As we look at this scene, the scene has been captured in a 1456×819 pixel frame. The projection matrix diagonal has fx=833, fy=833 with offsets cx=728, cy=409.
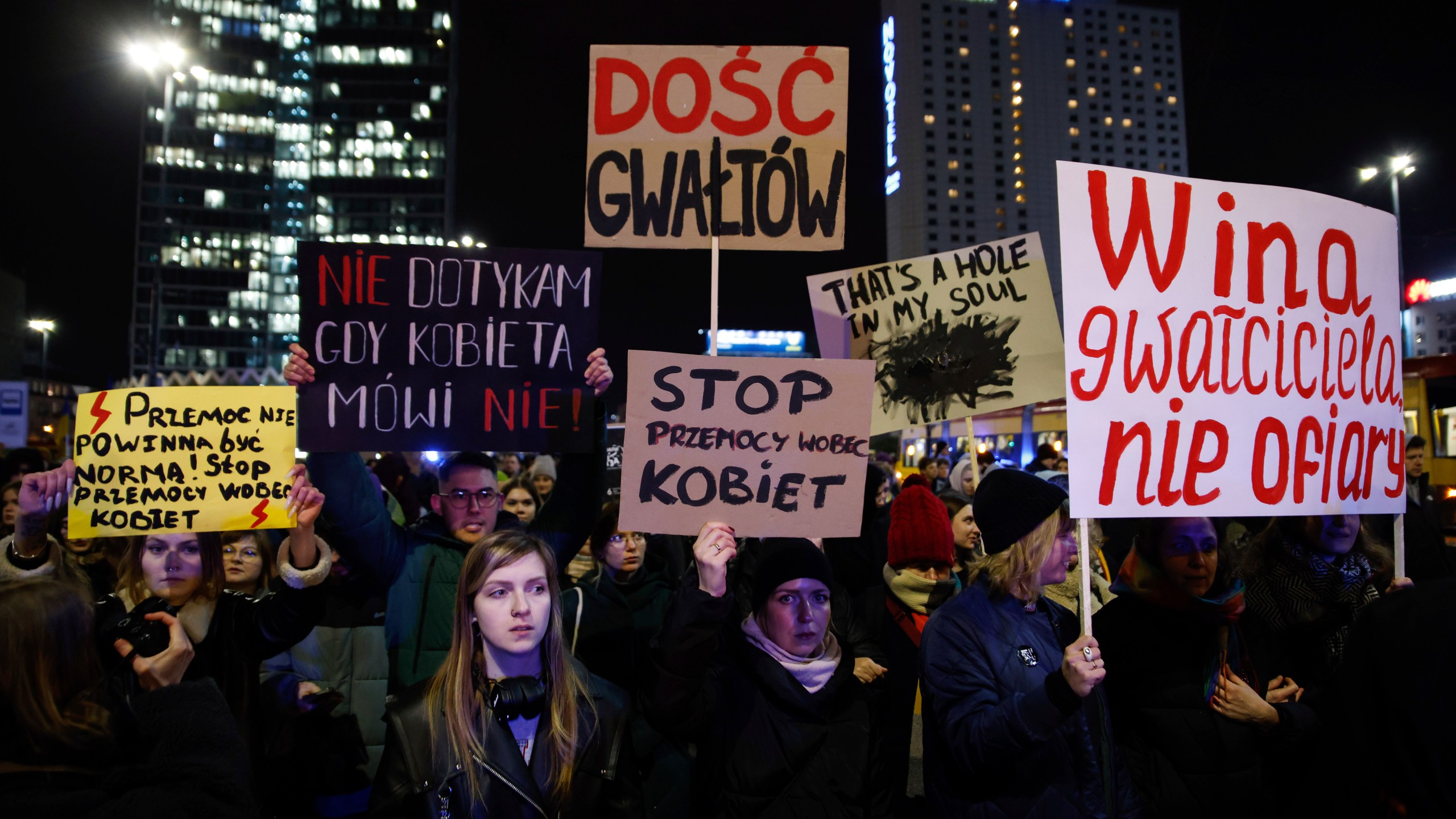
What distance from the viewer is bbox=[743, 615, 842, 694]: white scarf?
9.31 ft

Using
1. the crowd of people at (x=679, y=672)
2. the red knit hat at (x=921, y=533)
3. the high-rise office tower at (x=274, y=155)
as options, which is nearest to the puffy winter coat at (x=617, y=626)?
the crowd of people at (x=679, y=672)

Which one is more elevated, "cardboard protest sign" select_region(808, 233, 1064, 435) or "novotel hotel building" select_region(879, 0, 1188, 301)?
"novotel hotel building" select_region(879, 0, 1188, 301)

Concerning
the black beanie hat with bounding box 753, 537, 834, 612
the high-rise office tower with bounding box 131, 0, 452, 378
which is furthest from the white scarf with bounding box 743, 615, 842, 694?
the high-rise office tower with bounding box 131, 0, 452, 378

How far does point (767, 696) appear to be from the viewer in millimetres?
2830

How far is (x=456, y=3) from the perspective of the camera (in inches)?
4926

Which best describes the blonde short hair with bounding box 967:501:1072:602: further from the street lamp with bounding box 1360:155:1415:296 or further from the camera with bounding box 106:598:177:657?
the street lamp with bounding box 1360:155:1415:296

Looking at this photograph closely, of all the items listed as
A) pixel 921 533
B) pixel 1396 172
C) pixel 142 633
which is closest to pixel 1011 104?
pixel 1396 172

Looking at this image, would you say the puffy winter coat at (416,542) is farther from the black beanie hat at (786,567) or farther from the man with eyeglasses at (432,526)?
the black beanie hat at (786,567)

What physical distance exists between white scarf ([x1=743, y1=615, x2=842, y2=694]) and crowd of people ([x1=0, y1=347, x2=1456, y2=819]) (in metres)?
0.01

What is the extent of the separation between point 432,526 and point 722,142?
2.10 metres

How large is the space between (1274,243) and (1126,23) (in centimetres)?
14600

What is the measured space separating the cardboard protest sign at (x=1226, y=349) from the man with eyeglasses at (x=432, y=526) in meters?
1.88

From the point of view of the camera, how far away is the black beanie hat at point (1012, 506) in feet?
9.14

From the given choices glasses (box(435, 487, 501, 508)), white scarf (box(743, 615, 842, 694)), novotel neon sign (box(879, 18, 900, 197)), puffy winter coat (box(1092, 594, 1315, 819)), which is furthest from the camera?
novotel neon sign (box(879, 18, 900, 197))
